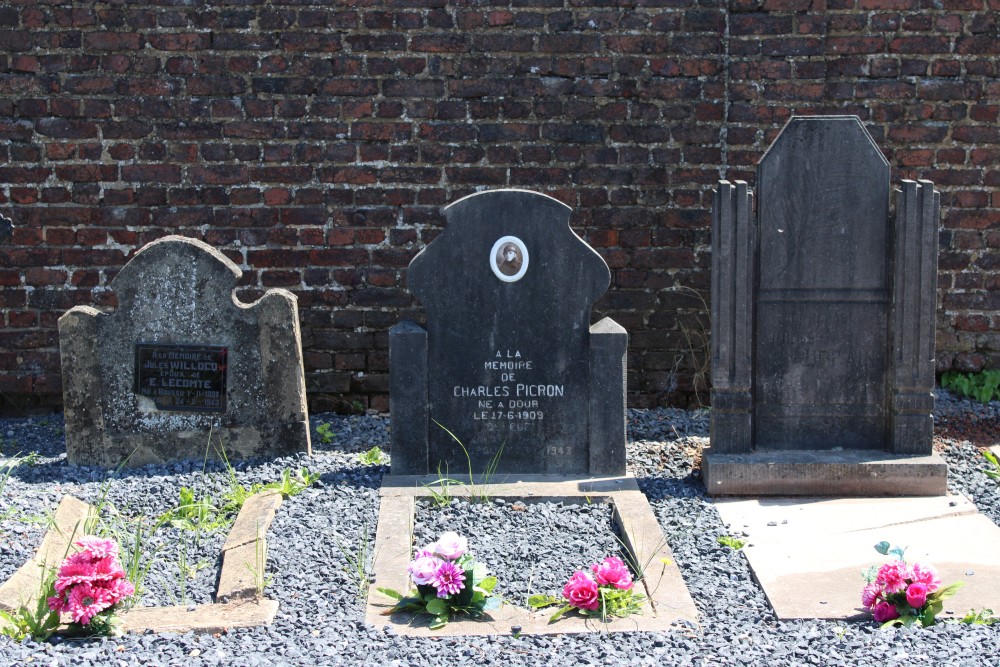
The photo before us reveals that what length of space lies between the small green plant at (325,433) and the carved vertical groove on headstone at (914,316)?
2.70 m

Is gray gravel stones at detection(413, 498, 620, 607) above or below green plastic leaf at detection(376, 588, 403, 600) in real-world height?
below

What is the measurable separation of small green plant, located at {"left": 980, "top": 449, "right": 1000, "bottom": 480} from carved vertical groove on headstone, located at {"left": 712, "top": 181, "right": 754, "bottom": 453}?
3.87 ft

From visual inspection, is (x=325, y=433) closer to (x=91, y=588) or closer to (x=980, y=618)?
(x=91, y=588)

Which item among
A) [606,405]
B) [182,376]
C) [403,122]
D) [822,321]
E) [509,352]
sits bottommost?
[606,405]

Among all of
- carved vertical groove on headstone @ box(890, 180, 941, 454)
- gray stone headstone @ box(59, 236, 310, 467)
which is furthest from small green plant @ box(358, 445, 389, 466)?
carved vertical groove on headstone @ box(890, 180, 941, 454)

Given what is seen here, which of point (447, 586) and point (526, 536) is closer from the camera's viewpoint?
point (447, 586)

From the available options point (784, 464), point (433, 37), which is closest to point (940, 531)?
point (784, 464)

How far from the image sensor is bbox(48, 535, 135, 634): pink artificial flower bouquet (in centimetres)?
342

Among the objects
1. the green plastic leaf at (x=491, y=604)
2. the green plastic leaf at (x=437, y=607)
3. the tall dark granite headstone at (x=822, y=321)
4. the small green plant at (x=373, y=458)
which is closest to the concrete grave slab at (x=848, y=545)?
the tall dark granite headstone at (x=822, y=321)

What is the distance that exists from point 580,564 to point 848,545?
1.04m

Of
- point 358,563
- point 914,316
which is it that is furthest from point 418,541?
point 914,316

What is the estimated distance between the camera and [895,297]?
4918mm

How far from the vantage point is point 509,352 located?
5027 mm

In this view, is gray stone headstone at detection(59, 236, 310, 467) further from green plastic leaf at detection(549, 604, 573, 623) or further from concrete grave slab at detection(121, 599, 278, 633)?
green plastic leaf at detection(549, 604, 573, 623)
